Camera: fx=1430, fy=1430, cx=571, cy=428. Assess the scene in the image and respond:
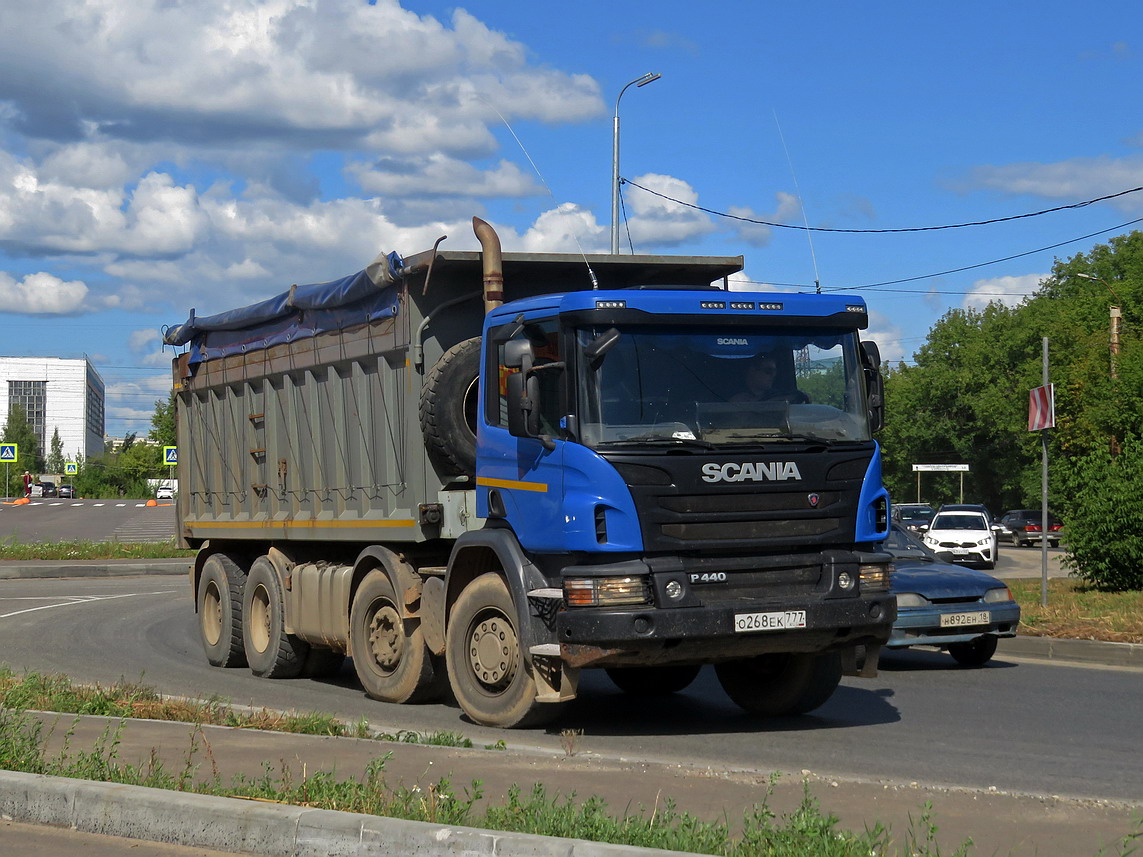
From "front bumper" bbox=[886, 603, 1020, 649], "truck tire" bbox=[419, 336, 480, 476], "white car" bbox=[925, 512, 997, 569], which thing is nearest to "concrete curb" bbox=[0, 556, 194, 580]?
"white car" bbox=[925, 512, 997, 569]

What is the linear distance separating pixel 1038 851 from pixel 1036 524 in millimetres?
57886

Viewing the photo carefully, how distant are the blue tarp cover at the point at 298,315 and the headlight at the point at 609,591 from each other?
344cm

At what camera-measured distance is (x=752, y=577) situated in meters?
8.72

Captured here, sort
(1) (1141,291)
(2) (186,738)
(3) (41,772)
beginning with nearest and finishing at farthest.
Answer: (3) (41,772) < (2) (186,738) < (1) (1141,291)

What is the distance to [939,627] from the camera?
1284cm

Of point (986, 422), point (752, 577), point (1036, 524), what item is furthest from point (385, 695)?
point (986, 422)

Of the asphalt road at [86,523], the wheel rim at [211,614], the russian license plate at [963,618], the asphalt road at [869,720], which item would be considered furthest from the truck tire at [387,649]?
the asphalt road at [86,523]

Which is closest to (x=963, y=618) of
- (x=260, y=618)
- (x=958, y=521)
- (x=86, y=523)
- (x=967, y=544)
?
(x=260, y=618)

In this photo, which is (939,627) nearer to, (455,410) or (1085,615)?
→ (1085,615)

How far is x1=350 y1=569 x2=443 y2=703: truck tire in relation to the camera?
10781 mm

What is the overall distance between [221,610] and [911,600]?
273 inches

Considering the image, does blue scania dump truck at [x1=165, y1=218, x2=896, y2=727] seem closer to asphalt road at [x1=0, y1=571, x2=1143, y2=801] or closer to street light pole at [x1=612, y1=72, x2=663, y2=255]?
asphalt road at [x1=0, y1=571, x2=1143, y2=801]

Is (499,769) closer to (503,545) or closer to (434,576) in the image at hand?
(503,545)

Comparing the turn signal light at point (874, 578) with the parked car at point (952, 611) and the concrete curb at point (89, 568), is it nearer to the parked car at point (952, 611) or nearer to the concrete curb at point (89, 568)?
the parked car at point (952, 611)
